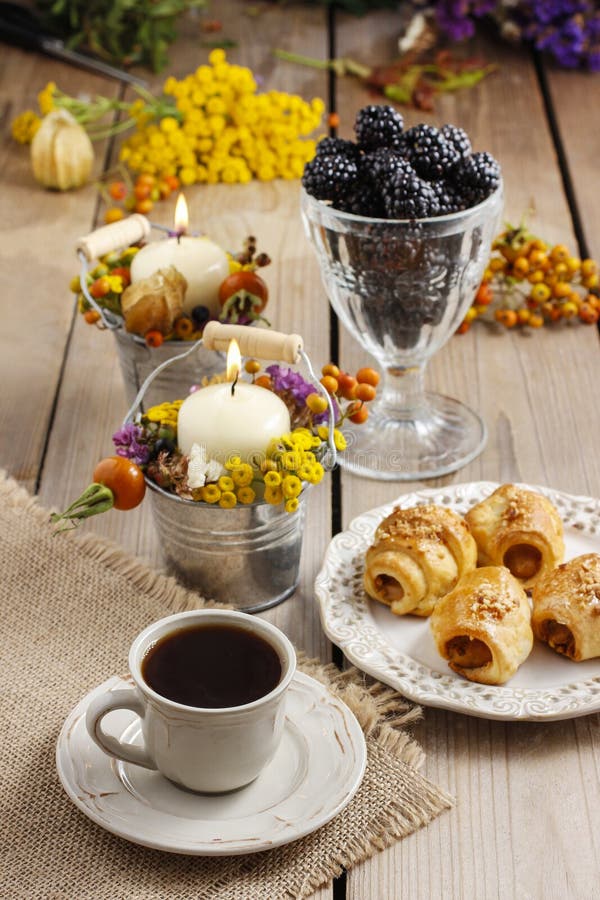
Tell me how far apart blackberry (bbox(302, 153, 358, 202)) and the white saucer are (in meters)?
0.63

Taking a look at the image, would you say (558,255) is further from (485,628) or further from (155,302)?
(485,628)

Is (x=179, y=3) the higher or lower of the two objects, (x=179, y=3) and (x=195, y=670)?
the lower

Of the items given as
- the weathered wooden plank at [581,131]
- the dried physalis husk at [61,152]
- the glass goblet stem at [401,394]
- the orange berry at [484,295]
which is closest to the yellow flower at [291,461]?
the glass goblet stem at [401,394]

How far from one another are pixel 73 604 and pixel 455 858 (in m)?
0.47

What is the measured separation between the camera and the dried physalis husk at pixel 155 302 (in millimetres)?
1336

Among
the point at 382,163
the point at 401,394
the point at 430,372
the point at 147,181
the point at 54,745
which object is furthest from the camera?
the point at 147,181

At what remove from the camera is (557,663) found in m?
1.07

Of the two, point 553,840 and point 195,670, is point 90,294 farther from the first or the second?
point 553,840

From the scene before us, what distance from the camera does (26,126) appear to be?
2197 mm

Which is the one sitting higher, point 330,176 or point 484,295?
point 330,176

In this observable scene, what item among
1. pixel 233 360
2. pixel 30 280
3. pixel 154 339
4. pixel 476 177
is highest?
pixel 476 177

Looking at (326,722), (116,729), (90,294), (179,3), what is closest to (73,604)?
Answer: (116,729)

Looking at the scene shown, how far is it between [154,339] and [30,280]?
1.88ft

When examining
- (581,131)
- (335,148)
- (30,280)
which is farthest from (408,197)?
(581,131)
